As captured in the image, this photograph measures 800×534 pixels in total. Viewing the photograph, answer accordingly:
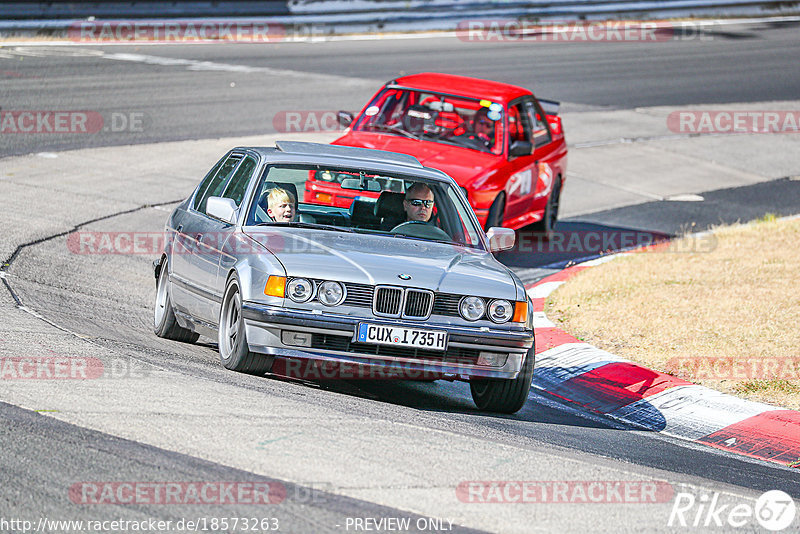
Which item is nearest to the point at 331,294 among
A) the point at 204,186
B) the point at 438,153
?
the point at 204,186

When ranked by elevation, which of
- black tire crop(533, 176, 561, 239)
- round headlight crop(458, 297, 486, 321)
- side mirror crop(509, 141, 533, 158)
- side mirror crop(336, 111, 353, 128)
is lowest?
black tire crop(533, 176, 561, 239)

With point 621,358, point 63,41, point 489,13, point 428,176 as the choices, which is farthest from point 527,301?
point 489,13

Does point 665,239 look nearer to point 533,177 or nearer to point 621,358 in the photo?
point 533,177

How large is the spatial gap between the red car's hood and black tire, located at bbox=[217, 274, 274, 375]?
498cm

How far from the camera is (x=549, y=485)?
5.38 m

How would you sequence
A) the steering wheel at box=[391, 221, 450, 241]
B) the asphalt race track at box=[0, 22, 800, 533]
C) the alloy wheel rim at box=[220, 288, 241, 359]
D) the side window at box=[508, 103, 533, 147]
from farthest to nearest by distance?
the side window at box=[508, 103, 533, 147]
the steering wheel at box=[391, 221, 450, 241]
the alloy wheel rim at box=[220, 288, 241, 359]
the asphalt race track at box=[0, 22, 800, 533]

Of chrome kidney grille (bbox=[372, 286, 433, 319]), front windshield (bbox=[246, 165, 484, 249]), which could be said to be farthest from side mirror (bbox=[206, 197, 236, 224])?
chrome kidney grille (bbox=[372, 286, 433, 319])

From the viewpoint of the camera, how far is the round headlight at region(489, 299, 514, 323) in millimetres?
7066

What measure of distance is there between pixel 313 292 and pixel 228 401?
3.33 ft

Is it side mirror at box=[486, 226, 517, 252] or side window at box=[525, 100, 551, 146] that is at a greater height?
side window at box=[525, 100, 551, 146]

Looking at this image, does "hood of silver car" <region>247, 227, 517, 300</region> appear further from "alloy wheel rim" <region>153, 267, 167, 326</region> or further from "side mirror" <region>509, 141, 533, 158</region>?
"side mirror" <region>509, 141, 533, 158</region>

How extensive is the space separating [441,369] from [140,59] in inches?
743

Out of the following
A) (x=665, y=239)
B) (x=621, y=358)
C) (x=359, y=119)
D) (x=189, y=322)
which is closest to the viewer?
(x=189, y=322)

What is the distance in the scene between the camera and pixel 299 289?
6840 mm
